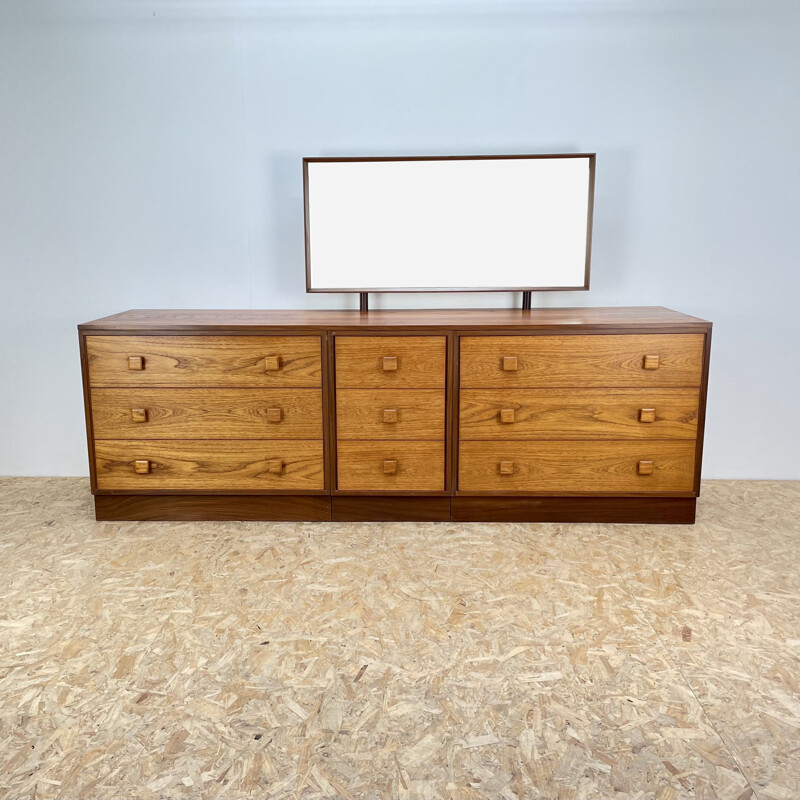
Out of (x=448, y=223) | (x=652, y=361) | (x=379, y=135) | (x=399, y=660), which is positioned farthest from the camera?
(x=379, y=135)

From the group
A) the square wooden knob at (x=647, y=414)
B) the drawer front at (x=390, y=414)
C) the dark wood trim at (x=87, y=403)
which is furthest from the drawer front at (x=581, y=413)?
the dark wood trim at (x=87, y=403)

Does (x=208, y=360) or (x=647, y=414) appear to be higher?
(x=208, y=360)

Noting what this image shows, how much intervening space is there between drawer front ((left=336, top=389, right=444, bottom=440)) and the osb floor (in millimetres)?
360

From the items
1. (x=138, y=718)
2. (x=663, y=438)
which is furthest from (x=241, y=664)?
(x=663, y=438)

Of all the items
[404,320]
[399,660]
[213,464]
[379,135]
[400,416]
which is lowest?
[399,660]

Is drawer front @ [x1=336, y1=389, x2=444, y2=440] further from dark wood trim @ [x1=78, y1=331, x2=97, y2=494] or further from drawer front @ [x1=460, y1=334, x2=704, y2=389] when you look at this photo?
dark wood trim @ [x1=78, y1=331, x2=97, y2=494]

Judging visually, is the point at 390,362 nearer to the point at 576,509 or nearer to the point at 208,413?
the point at 208,413

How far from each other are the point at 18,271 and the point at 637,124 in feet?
8.75

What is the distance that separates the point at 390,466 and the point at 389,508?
0.19 meters

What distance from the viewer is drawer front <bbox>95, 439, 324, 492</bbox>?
8.76 feet

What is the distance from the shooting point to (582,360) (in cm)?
258

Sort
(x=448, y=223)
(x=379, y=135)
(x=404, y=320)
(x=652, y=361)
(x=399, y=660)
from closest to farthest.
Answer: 1. (x=399, y=660)
2. (x=652, y=361)
3. (x=404, y=320)
4. (x=448, y=223)
5. (x=379, y=135)

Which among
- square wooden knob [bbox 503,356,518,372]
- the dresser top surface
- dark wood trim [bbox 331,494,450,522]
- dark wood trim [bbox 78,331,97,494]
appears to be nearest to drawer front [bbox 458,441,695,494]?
dark wood trim [bbox 331,494,450,522]

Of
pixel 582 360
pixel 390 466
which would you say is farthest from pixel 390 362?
pixel 582 360
